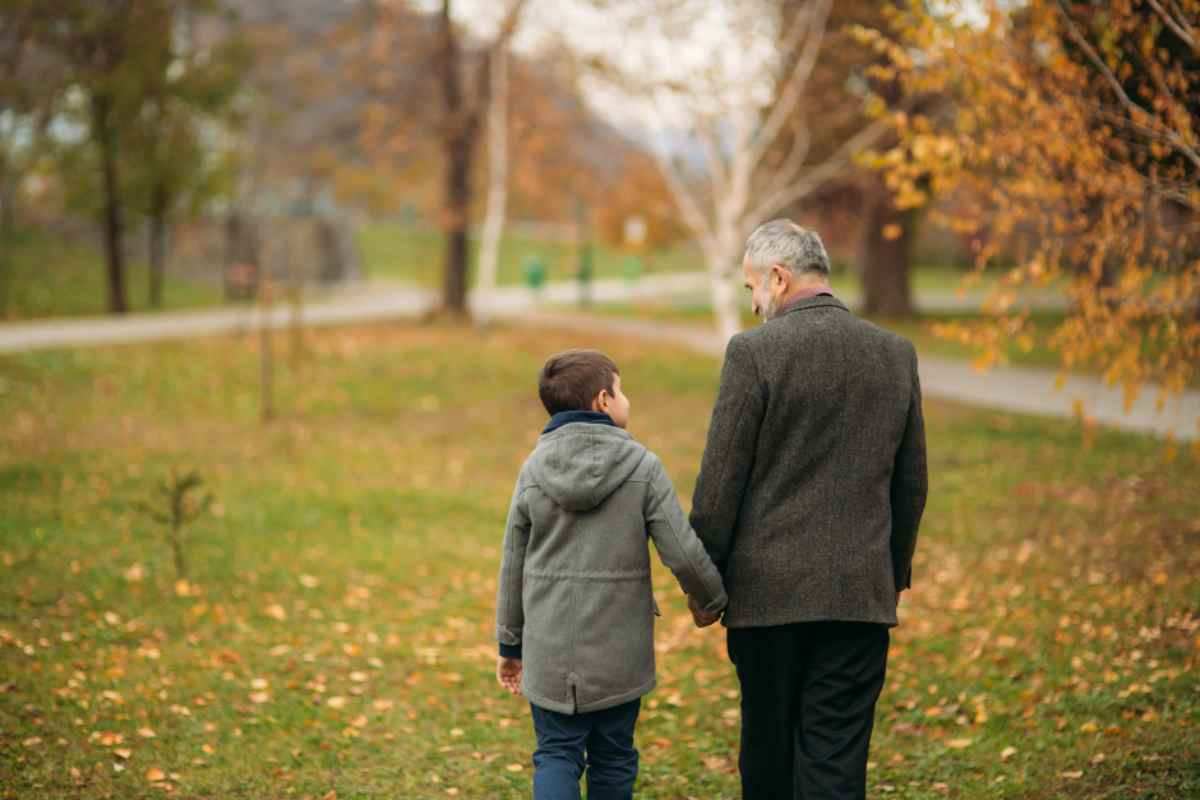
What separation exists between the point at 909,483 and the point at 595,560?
95cm

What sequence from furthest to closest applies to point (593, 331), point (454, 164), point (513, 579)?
point (593, 331)
point (454, 164)
point (513, 579)

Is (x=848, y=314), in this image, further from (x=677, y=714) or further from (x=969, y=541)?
(x=969, y=541)

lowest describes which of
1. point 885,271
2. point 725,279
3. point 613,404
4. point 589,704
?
point 589,704

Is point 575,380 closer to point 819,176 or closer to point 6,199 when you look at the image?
point 819,176

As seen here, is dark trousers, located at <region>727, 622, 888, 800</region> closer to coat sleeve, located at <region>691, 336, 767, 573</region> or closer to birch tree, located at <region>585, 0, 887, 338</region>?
coat sleeve, located at <region>691, 336, 767, 573</region>

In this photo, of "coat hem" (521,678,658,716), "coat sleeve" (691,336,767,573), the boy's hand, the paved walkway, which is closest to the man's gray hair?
"coat sleeve" (691,336,767,573)

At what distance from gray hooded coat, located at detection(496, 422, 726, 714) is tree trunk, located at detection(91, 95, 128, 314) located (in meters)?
23.1

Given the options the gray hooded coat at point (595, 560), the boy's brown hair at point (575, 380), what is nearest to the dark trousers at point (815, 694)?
the gray hooded coat at point (595, 560)

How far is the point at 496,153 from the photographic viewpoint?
22266mm

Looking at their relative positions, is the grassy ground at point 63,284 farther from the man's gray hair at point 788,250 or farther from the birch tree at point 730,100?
the man's gray hair at point 788,250

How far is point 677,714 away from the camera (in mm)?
6203

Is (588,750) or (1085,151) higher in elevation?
(1085,151)

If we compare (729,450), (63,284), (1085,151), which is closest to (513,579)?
(729,450)

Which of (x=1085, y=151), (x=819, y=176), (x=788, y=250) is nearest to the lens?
(x=788, y=250)
